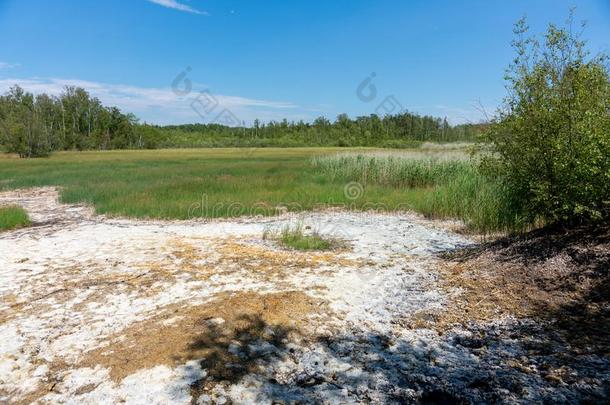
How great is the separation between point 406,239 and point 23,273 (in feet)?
23.5

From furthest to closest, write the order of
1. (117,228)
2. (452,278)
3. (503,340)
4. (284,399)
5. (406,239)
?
(117,228)
(406,239)
(452,278)
(503,340)
(284,399)

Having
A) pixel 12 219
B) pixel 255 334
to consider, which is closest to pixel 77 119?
pixel 12 219

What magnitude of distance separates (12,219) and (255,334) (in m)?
10.7

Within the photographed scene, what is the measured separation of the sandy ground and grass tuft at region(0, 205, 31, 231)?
414 centimetres

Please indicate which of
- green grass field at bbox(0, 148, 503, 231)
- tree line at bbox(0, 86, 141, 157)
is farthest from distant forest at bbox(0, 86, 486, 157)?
green grass field at bbox(0, 148, 503, 231)

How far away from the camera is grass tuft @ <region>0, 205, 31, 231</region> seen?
37.3 feet

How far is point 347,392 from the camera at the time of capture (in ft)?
11.0

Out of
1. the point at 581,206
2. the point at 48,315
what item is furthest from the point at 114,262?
the point at 581,206

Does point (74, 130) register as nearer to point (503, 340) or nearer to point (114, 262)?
point (114, 262)

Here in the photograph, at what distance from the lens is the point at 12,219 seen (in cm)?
1173

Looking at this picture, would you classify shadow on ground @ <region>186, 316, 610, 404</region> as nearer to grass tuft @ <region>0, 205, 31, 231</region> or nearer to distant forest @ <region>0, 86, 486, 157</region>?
grass tuft @ <region>0, 205, 31, 231</region>

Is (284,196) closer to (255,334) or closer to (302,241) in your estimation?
(302,241)

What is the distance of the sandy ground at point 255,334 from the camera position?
3.40 metres

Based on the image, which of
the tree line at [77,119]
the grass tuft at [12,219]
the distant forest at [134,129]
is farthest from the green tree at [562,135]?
the tree line at [77,119]
